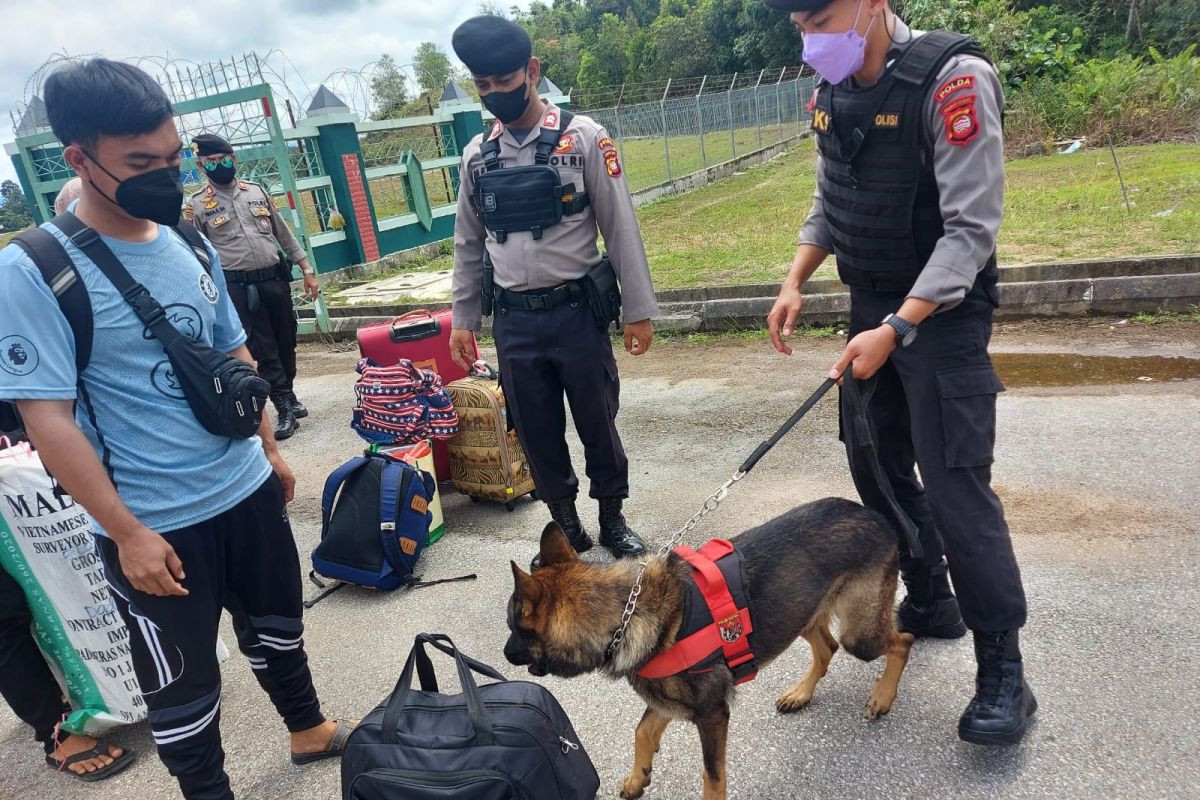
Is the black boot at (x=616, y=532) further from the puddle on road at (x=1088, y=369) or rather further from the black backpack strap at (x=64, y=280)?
the puddle on road at (x=1088, y=369)

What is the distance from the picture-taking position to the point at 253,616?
7.67 feet

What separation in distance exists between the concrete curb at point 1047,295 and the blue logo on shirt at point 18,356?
581 cm

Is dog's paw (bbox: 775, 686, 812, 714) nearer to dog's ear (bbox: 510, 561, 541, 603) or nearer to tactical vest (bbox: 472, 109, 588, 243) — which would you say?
dog's ear (bbox: 510, 561, 541, 603)

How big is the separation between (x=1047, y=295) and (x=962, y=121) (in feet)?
16.5

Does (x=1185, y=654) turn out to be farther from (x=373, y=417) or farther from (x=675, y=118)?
(x=675, y=118)

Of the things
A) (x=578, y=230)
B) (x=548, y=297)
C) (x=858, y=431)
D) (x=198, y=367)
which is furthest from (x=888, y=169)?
(x=198, y=367)

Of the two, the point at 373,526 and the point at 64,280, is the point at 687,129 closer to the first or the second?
the point at 373,526

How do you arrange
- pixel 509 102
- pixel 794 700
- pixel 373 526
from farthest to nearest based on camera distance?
pixel 373 526, pixel 509 102, pixel 794 700

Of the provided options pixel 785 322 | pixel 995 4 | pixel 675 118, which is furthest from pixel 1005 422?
pixel 995 4

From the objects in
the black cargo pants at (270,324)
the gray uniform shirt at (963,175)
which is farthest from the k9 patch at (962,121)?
the black cargo pants at (270,324)

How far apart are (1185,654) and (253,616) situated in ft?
10.6

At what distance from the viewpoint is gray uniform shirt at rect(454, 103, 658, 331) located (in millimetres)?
3254

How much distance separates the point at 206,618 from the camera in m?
2.07

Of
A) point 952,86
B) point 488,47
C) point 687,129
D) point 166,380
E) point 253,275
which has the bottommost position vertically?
point 253,275
